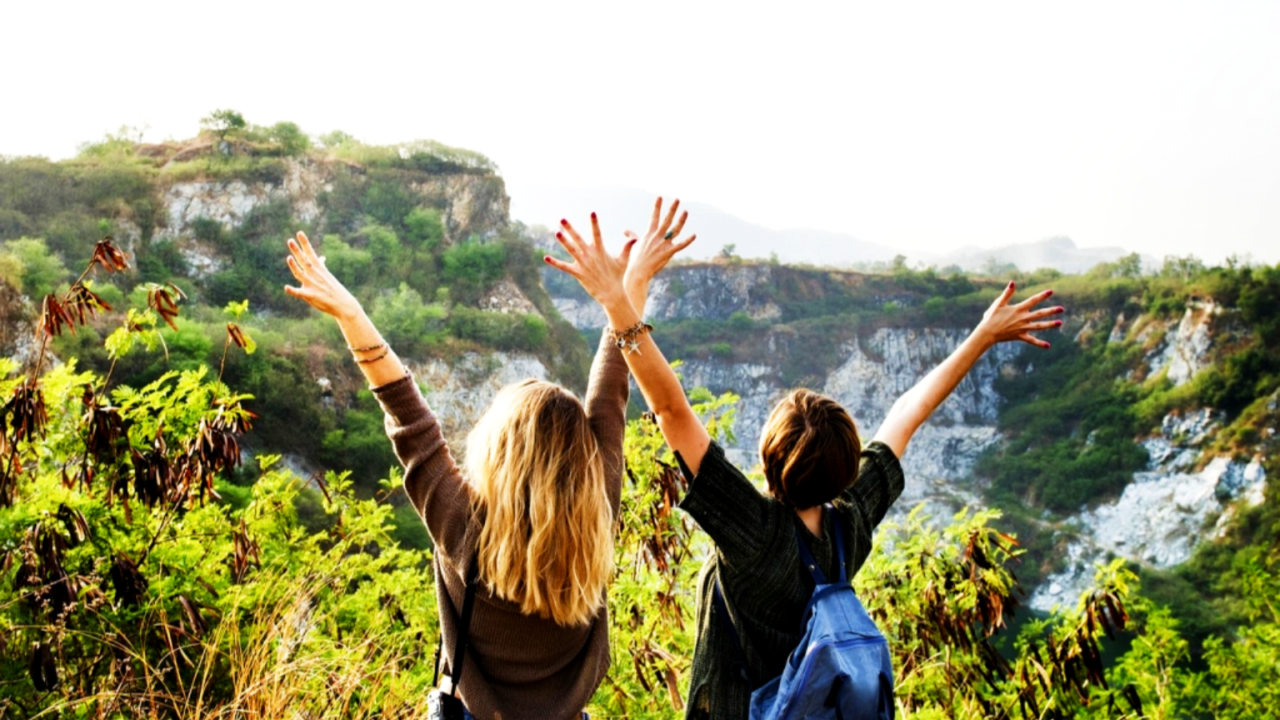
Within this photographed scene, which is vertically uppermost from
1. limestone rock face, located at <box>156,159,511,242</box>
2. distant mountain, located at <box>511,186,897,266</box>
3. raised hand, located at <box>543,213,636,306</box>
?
distant mountain, located at <box>511,186,897,266</box>

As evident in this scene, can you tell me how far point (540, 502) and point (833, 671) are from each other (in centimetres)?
47

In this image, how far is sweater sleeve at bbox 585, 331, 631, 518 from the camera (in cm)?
132

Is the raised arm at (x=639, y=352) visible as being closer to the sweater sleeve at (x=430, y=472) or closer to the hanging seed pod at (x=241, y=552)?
the sweater sleeve at (x=430, y=472)

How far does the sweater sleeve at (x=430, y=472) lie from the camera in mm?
1205

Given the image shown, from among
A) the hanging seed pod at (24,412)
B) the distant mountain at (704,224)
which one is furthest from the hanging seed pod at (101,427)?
the distant mountain at (704,224)

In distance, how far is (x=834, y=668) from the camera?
1159 mm

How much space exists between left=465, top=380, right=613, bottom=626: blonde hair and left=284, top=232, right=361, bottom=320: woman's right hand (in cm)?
30

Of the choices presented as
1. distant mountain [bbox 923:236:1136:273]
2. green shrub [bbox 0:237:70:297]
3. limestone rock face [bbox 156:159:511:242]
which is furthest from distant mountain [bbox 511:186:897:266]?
green shrub [bbox 0:237:70:297]

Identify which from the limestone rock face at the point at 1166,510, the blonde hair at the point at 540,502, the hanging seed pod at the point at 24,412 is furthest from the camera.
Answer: the limestone rock face at the point at 1166,510

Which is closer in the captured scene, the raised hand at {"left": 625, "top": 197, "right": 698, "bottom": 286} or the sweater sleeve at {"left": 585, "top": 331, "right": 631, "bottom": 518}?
the sweater sleeve at {"left": 585, "top": 331, "right": 631, "bottom": 518}

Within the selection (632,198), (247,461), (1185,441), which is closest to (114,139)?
(247,461)

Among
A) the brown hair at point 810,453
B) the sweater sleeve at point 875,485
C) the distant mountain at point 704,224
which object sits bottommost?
the sweater sleeve at point 875,485

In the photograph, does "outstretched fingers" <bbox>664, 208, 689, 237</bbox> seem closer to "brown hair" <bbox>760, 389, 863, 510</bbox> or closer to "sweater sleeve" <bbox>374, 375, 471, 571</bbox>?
"brown hair" <bbox>760, 389, 863, 510</bbox>

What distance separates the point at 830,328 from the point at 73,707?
6338cm
